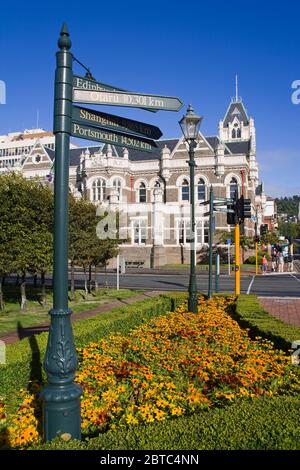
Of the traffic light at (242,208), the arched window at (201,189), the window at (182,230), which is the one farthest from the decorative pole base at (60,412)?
the arched window at (201,189)

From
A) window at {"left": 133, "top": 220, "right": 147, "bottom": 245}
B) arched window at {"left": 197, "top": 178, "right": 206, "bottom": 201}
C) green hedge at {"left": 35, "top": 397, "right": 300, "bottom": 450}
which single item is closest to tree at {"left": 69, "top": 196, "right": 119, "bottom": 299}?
green hedge at {"left": 35, "top": 397, "right": 300, "bottom": 450}

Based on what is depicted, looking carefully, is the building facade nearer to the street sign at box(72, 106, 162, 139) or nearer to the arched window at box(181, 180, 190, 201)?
the arched window at box(181, 180, 190, 201)

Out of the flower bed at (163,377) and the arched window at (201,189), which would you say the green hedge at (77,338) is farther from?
the arched window at (201,189)

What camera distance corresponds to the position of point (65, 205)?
4031 millimetres

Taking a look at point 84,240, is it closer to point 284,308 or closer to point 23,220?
point 23,220

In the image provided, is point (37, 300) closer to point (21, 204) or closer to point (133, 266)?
point (21, 204)

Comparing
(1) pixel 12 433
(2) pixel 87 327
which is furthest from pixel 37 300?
(1) pixel 12 433

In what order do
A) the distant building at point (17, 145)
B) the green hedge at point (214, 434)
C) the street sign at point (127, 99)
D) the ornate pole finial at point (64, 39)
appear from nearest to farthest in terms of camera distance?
the green hedge at point (214, 434)
the ornate pole finial at point (64, 39)
the street sign at point (127, 99)
the distant building at point (17, 145)

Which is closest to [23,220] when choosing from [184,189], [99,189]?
[184,189]

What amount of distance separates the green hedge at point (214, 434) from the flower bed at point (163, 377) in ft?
Result: 2.79

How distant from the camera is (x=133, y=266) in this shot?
41.3m

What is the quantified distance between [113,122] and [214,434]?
3444mm

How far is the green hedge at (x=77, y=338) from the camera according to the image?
19.8 ft
